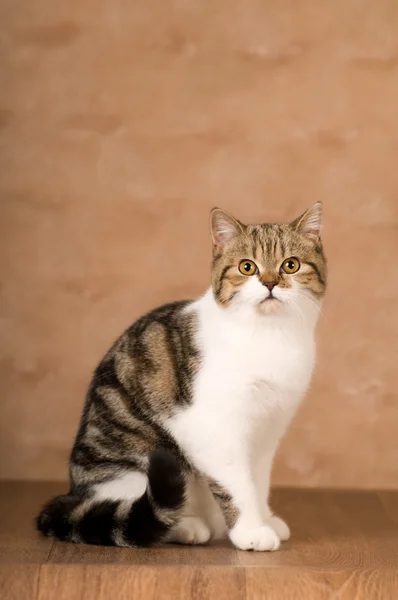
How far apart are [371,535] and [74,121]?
1.34 meters

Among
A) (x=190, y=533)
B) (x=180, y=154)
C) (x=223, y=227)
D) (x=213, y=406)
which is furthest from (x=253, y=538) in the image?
(x=180, y=154)

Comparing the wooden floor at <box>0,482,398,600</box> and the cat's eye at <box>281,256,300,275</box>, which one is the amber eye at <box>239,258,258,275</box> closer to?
the cat's eye at <box>281,256,300,275</box>

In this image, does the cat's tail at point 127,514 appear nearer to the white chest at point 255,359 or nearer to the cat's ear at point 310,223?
the white chest at point 255,359

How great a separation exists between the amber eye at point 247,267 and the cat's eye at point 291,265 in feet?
0.17

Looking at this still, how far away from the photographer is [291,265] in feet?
5.17

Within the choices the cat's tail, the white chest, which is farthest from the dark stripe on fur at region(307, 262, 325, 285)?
the cat's tail

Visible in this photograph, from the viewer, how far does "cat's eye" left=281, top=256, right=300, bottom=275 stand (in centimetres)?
157

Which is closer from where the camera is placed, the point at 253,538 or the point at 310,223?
the point at 253,538

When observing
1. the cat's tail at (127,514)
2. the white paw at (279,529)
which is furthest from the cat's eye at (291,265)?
the white paw at (279,529)

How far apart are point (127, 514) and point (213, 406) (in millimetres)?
239

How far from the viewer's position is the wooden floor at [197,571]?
138 centimetres

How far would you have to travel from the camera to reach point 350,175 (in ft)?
7.77

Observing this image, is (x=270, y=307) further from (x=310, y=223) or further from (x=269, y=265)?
(x=310, y=223)

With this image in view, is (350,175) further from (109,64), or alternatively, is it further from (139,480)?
(139,480)
